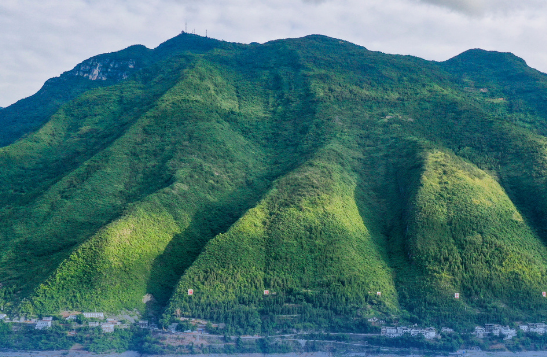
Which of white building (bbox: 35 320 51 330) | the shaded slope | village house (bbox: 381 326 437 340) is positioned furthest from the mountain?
the shaded slope

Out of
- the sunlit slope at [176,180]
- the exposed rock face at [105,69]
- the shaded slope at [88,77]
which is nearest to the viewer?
the sunlit slope at [176,180]

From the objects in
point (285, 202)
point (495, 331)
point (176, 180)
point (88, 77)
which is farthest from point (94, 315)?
point (88, 77)

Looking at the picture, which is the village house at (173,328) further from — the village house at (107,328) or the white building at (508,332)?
the white building at (508,332)

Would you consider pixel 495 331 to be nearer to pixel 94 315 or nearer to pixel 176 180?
pixel 94 315

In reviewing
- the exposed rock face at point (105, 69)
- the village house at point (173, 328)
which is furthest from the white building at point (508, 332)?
the exposed rock face at point (105, 69)

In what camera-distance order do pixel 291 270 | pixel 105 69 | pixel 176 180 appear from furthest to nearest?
pixel 105 69 < pixel 176 180 < pixel 291 270

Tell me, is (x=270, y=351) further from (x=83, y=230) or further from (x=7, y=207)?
(x=7, y=207)

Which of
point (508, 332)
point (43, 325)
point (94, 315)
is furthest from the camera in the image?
point (508, 332)

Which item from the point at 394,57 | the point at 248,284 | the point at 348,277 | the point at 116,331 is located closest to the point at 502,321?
the point at 348,277
